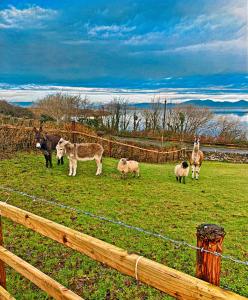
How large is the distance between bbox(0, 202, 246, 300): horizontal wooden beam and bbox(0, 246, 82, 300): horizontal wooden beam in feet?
1.23

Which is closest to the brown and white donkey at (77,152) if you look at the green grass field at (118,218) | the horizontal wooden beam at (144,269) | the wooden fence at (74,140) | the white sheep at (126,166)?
the green grass field at (118,218)

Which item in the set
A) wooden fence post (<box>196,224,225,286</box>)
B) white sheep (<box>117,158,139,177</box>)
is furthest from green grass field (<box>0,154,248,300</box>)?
wooden fence post (<box>196,224,225,286</box>)

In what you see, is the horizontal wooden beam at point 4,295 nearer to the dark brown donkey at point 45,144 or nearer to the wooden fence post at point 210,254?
the wooden fence post at point 210,254

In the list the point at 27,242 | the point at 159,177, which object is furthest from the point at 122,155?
the point at 27,242

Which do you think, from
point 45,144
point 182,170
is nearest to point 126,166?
point 182,170

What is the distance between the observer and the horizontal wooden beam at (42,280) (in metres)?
2.34

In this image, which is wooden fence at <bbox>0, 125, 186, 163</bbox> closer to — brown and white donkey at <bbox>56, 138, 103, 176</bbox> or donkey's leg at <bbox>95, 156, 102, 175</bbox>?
brown and white donkey at <bbox>56, 138, 103, 176</bbox>

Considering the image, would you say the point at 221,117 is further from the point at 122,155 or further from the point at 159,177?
the point at 159,177

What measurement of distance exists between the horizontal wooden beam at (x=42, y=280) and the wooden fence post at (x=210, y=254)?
1087 millimetres

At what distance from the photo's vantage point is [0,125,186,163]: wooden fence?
13719 millimetres

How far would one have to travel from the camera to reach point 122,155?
1875cm

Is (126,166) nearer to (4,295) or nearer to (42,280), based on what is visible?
(4,295)

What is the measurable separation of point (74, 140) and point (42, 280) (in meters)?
13.5

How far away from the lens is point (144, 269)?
5.92 feet
